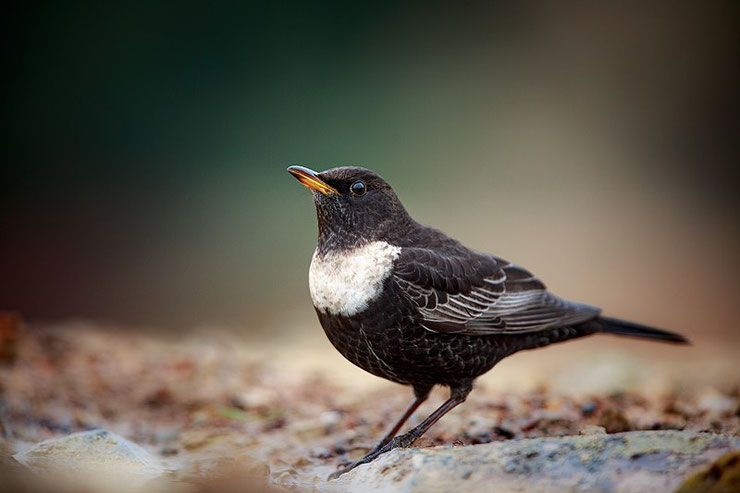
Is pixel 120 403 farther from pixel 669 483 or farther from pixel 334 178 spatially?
pixel 669 483

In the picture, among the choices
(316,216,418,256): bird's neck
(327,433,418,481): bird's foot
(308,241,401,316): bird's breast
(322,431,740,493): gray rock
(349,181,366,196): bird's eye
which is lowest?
(322,431,740,493): gray rock

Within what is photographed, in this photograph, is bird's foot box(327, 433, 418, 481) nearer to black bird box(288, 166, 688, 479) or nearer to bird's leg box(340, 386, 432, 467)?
black bird box(288, 166, 688, 479)

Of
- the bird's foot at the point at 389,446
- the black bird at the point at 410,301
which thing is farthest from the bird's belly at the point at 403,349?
the bird's foot at the point at 389,446

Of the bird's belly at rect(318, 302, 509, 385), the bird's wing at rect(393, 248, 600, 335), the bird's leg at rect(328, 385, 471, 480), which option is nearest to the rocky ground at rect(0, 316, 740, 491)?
the bird's leg at rect(328, 385, 471, 480)

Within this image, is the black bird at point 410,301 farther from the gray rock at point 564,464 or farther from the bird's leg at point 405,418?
the gray rock at point 564,464

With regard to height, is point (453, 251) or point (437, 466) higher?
point (453, 251)

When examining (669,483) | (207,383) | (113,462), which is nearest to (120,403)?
(207,383)
